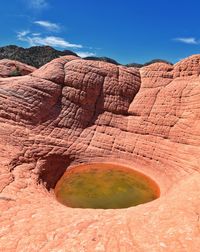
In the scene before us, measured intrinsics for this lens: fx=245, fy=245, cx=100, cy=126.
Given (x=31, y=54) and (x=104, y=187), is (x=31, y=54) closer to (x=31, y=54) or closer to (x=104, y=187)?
(x=31, y=54)

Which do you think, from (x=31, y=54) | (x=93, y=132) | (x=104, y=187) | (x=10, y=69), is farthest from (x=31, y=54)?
(x=104, y=187)

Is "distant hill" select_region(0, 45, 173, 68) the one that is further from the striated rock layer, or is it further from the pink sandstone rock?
the striated rock layer

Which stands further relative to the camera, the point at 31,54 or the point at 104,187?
the point at 31,54

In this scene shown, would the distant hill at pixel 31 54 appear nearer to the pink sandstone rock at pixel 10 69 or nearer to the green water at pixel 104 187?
the pink sandstone rock at pixel 10 69

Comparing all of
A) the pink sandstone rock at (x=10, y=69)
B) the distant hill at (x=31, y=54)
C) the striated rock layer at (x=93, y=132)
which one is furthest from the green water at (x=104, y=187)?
the distant hill at (x=31, y=54)

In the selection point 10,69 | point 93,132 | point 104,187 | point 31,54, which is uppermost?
point 31,54

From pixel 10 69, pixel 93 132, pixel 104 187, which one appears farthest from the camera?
pixel 10 69
